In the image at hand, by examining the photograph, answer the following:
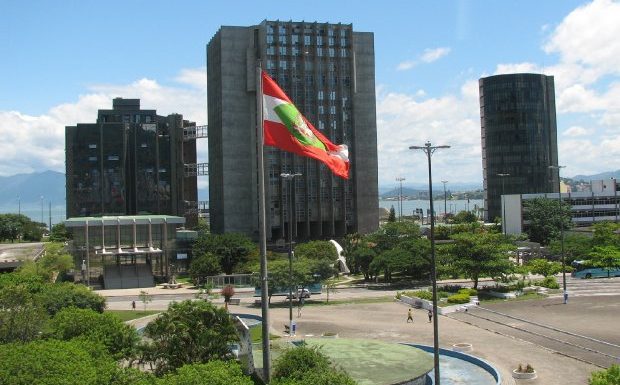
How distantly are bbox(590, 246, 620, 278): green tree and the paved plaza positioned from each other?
63.3 ft

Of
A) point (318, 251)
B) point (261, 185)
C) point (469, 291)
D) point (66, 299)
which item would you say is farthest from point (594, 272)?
point (261, 185)

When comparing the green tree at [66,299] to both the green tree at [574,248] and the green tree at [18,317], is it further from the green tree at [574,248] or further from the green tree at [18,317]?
the green tree at [574,248]

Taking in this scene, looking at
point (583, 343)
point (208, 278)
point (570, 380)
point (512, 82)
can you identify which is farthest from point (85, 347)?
point (512, 82)

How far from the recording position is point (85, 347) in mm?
29672

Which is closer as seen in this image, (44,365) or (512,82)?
(44,365)

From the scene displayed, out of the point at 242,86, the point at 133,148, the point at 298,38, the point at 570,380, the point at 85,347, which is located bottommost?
the point at 570,380

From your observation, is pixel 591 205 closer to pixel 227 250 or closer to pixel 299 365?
pixel 227 250

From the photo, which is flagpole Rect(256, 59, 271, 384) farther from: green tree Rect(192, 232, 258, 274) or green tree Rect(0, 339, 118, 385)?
green tree Rect(192, 232, 258, 274)

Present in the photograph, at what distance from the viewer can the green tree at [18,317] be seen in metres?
38.7

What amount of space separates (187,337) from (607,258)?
71940mm

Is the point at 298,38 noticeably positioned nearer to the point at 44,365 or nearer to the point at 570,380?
the point at 570,380

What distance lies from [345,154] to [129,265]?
81.2m

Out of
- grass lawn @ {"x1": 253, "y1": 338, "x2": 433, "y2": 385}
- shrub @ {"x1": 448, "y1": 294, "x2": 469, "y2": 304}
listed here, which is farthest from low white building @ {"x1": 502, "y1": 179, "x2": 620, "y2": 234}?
grass lawn @ {"x1": 253, "y1": 338, "x2": 433, "y2": 385}

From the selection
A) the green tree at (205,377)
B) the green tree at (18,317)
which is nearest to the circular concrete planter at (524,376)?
the green tree at (205,377)
